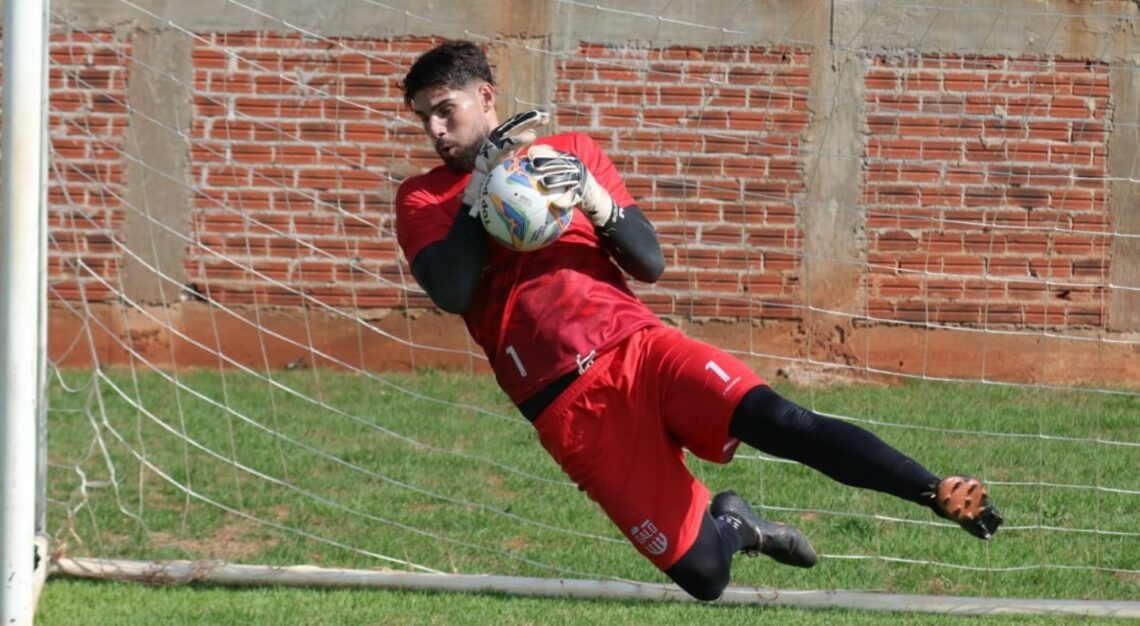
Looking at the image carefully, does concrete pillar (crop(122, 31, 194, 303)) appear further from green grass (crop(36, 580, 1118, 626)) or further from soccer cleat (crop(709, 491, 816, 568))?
soccer cleat (crop(709, 491, 816, 568))

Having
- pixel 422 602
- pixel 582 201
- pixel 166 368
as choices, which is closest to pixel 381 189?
pixel 166 368

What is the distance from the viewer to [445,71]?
4301 mm

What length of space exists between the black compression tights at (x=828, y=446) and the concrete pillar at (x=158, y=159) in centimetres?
588

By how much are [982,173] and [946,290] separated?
23.1 inches

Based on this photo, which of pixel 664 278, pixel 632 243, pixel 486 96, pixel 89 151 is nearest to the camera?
pixel 632 243

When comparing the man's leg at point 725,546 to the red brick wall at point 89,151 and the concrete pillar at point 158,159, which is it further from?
the red brick wall at point 89,151

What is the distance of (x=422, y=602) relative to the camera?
5.67m

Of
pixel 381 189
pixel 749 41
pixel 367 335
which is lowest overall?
pixel 367 335

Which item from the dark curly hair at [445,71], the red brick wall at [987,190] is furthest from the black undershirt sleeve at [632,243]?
the red brick wall at [987,190]

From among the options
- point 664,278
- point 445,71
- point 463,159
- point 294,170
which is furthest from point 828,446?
point 294,170

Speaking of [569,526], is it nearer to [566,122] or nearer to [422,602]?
[422,602]

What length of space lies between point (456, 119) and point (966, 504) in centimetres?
178

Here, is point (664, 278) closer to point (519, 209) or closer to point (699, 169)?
point (699, 169)

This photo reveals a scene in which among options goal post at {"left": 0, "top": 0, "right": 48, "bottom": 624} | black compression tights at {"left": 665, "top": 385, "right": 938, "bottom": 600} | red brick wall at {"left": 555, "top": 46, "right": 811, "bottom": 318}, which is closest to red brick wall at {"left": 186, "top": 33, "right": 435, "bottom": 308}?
red brick wall at {"left": 555, "top": 46, "right": 811, "bottom": 318}
